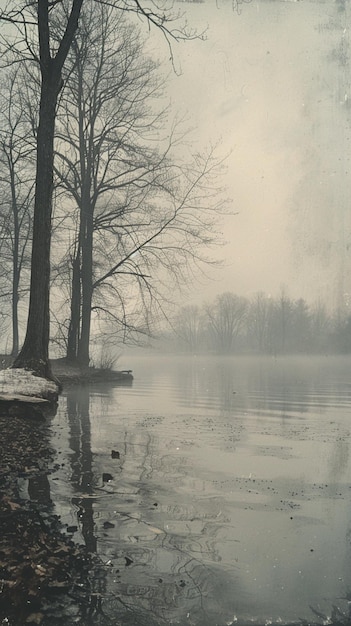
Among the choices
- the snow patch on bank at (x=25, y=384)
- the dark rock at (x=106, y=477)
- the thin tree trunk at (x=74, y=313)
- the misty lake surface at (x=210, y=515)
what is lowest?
the misty lake surface at (x=210, y=515)

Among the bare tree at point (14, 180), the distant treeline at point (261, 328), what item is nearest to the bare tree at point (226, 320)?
the distant treeline at point (261, 328)

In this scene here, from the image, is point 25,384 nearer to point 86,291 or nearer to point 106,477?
point 106,477

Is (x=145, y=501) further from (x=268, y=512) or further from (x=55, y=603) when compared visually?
(x=55, y=603)

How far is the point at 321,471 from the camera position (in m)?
6.26

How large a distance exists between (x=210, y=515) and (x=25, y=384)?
18.9 feet

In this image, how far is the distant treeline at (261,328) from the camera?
86.1 meters

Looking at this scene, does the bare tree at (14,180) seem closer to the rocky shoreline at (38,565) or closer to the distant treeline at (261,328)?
the rocky shoreline at (38,565)

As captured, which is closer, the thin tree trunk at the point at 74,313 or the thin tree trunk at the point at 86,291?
the thin tree trunk at the point at 74,313

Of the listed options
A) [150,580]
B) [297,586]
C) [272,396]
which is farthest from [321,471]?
[272,396]

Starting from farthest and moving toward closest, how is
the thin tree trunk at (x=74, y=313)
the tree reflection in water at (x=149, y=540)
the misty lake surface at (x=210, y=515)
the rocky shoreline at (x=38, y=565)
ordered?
1. the thin tree trunk at (x=74, y=313)
2. the misty lake surface at (x=210, y=515)
3. the tree reflection in water at (x=149, y=540)
4. the rocky shoreline at (x=38, y=565)

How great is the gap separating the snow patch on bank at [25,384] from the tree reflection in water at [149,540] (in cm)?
299

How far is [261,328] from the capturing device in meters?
96.4

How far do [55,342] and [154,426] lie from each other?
13.6 meters

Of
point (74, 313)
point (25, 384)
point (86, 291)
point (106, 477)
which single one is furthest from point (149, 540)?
point (86, 291)
